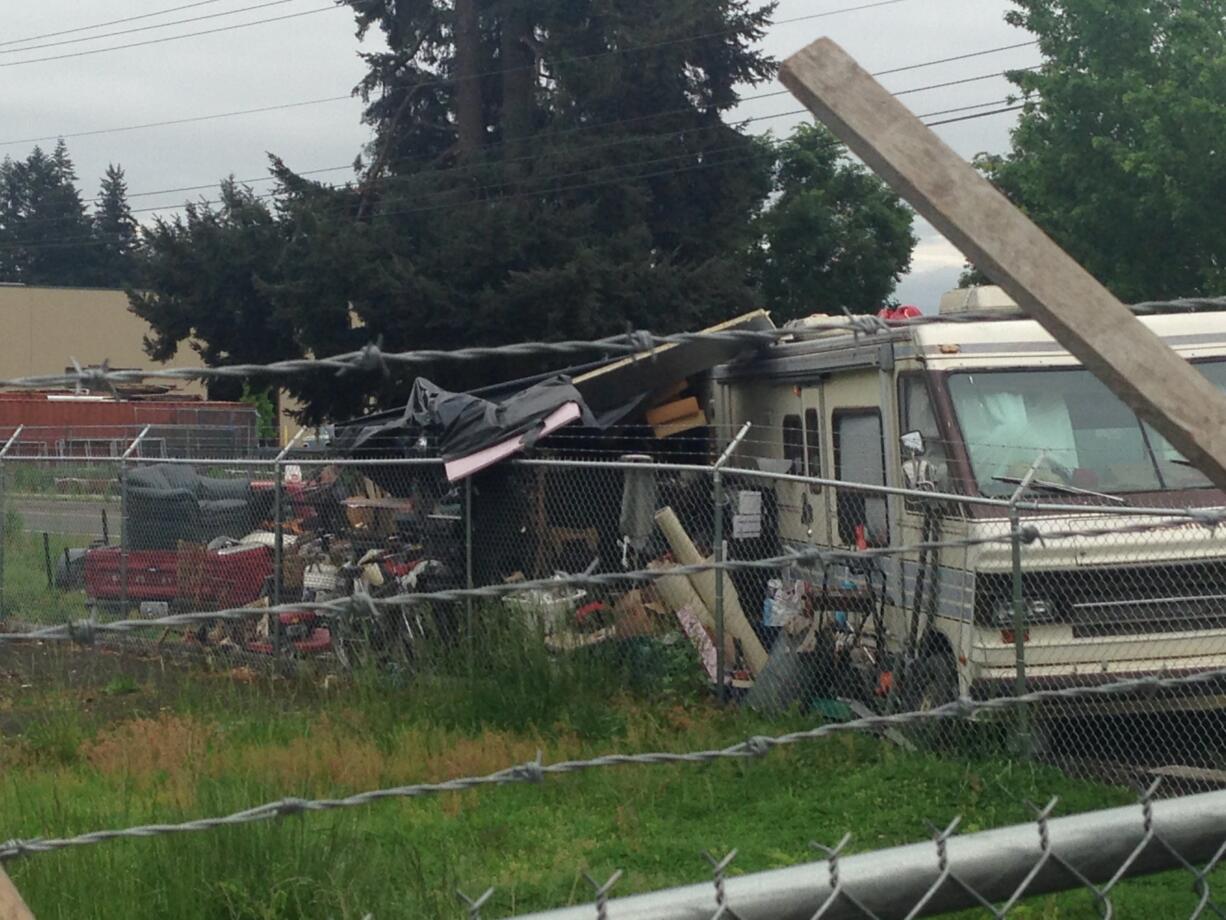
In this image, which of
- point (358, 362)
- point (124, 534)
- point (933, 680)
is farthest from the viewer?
point (124, 534)

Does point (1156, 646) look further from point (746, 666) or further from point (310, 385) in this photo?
point (310, 385)

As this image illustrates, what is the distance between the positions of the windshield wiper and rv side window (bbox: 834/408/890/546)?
80cm

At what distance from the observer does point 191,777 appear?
6609 millimetres

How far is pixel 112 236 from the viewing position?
95.2 m

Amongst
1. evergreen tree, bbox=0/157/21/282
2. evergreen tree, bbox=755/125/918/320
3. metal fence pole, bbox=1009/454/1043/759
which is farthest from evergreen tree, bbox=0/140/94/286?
A: metal fence pole, bbox=1009/454/1043/759

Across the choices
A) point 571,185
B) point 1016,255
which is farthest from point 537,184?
point 1016,255

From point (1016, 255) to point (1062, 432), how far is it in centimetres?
646

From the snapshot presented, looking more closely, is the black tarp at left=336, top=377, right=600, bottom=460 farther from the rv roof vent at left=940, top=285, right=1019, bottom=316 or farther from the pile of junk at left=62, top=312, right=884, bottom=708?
the rv roof vent at left=940, top=285, right=1019, bottom=316

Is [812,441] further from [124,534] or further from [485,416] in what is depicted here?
[124,534]

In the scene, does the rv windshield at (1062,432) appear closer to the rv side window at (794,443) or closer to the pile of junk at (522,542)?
the pile of junk at (522,542)

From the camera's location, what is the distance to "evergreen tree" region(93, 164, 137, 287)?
88.7 metres

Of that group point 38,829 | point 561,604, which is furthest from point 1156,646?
point 38,829

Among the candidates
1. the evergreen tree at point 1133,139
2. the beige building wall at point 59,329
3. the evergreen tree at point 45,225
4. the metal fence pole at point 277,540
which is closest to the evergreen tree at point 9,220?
the evergreen tree at point 45,225

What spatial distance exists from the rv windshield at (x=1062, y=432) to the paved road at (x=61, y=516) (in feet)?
29.9
